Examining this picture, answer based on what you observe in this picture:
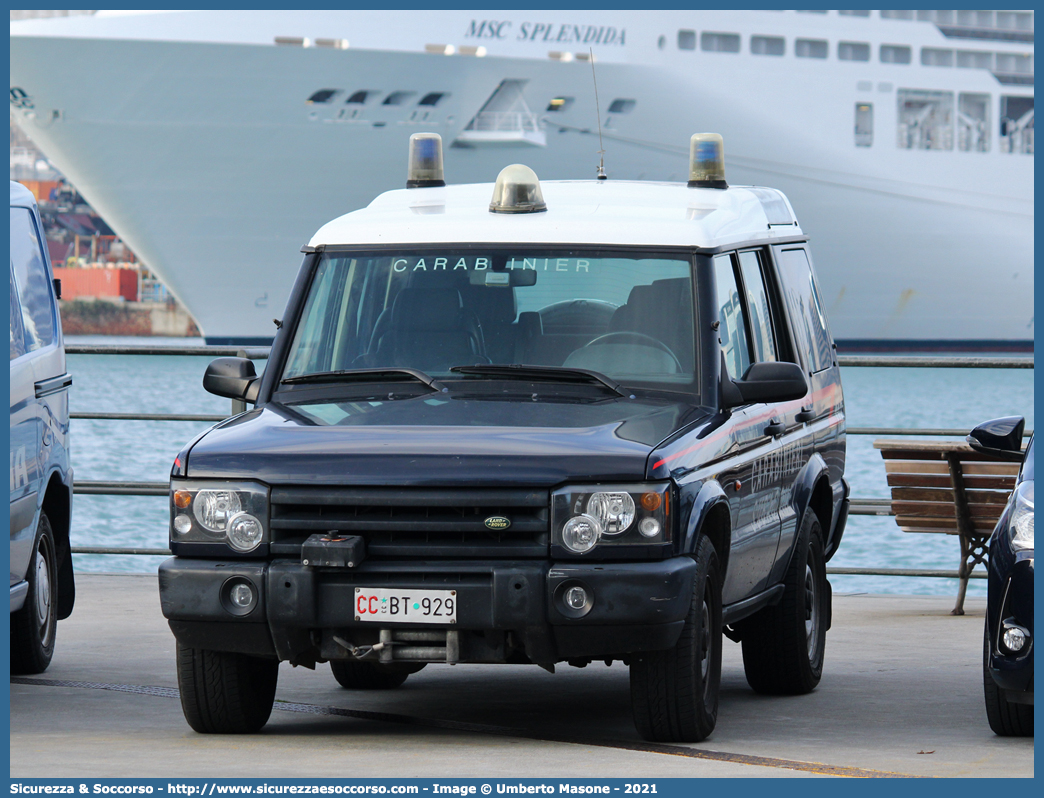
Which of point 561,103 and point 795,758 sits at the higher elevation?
point 561,103

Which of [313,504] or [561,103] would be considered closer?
[313,504]

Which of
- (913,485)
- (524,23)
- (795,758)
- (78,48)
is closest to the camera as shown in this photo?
(795,758)

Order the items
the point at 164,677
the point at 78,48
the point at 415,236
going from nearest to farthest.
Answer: the point at 415,236, the point at 164,677, the point at 78,48

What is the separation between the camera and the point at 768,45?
6131cm

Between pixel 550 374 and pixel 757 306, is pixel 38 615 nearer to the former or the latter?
pixel 550 374

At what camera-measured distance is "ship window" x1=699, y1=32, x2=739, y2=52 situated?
2341 inches

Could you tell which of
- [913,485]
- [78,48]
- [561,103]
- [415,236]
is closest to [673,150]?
[561,103]

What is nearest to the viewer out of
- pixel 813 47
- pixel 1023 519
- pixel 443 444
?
pixel 443 444

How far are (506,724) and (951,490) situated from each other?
4.37 m

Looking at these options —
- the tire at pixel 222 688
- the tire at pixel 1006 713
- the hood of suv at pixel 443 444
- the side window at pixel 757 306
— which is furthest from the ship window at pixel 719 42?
the tire at pixel 222 688

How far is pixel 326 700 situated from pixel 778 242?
268 cm

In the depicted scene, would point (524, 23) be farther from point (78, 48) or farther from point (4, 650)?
point (4, 650)

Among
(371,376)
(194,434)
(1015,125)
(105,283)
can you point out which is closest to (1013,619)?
(371,376)

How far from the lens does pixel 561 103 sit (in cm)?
5597
